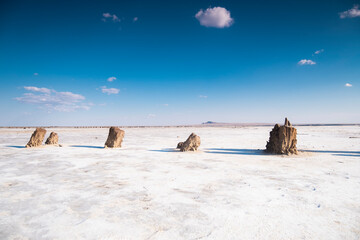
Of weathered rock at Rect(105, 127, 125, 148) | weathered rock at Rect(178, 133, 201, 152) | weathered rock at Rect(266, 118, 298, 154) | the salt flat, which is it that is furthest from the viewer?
weathered rock at Rect(105, 127, 125, 148)

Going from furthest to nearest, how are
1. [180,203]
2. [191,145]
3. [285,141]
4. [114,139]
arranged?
[114,139]
[191,145]
[285,141]
[180,203]

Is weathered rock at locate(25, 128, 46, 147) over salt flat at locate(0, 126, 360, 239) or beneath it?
over

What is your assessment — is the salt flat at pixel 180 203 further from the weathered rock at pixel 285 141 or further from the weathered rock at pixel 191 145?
the weathered rock at pixel 191 145

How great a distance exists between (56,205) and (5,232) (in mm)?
855

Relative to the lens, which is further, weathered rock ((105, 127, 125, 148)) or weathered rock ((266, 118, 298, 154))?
weathered rock ((105, 127, 125, 148))

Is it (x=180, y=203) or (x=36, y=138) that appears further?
(x=36, y=138)

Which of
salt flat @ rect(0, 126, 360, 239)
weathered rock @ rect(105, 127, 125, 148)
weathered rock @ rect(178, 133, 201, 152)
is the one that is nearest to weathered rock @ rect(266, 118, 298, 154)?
salt flat @ rect(0, 126, 360, 239)

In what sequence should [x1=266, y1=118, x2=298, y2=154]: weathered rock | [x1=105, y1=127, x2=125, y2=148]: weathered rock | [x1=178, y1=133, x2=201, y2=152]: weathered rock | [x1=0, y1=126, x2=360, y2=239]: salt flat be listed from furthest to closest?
[x1=105, y1=127, x2=125, y2=148]: weathered rock
[x1=178, y1=133, x2=201, y2=152]: weathered rock
[x1=266, y1=118, x2=298, y2=154]: weathered rock
[x1=0, y1=126, x2=360, y2=239]: salt flat

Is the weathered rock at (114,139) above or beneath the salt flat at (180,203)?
above

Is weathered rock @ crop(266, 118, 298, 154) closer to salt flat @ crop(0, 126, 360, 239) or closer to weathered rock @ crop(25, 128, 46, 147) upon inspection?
salt flat @ crop(0, 126, 360, 239)

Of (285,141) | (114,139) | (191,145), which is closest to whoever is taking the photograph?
(285,141)

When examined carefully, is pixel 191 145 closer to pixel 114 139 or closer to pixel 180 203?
pixel 114 139

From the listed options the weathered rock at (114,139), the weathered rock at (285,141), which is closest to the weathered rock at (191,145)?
the weathered rock at (285,141)

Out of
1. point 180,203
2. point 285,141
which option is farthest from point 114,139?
point 285,141
